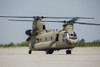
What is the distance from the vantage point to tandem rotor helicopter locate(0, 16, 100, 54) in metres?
35.2

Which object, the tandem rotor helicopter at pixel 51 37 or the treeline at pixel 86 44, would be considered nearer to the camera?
the tandem rotor helicopter at pixel 51 37

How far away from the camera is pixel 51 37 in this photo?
38188 mm

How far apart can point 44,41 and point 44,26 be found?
3415 mm

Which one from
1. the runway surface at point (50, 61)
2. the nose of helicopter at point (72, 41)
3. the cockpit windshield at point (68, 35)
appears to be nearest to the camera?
the runway surface at point (50, 61)

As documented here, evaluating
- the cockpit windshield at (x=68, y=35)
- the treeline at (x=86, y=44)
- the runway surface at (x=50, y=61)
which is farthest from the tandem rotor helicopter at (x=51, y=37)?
the treeline at (x=86, y=44)

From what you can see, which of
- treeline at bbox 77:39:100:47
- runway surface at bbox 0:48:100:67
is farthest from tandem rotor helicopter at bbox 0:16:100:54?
treeline at bbox 77:39:100:47

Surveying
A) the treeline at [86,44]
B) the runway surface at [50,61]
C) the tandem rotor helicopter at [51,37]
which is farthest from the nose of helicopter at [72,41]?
the treeline at [86,44]

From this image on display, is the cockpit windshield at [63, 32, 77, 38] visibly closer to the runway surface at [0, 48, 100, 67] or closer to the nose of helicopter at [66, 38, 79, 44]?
the nose of helicopter at [66, 38, 79, 44]

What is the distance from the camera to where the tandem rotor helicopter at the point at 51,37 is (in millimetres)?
35188

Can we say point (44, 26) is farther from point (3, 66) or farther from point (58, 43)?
point (3, 66)

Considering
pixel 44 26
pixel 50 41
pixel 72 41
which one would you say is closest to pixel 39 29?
pixel 44 26

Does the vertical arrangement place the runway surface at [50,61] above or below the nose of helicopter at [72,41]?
above

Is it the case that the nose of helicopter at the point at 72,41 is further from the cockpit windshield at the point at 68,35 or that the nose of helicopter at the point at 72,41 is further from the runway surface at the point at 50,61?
the runway surface at the point at 50,61

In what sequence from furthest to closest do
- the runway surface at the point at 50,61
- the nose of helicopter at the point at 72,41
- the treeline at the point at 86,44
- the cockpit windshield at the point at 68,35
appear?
the treeline at the point at 86,44 < the cockpit windshield at the point at 68,35 < the nose of helicopter at the point at 72,41 < the runway surface at the point at 50,61
